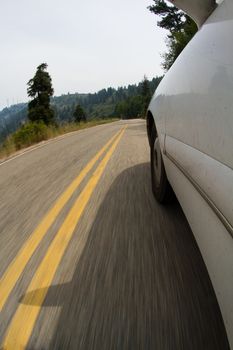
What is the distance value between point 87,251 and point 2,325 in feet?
3.32

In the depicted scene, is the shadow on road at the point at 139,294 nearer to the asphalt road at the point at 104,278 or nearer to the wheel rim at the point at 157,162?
the asphalt road at the point at 104,278

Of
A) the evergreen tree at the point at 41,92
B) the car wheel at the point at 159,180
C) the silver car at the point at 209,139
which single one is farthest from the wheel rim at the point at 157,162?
the evergreen tree at the point at 41,92

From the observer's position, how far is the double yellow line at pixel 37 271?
6.40 ft

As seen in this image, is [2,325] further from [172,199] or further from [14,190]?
[14,190]

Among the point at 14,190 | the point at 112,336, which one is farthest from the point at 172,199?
the point at 14,190

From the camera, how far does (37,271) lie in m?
2.64

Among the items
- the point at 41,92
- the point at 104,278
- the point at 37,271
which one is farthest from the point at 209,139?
the point at 41,92

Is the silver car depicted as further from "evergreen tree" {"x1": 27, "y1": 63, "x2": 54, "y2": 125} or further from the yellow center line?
"evergreen tree" {"x1": 27, "y1": 63, "x2": 54, "y2": 125}

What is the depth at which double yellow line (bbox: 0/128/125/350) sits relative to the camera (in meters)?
1.95

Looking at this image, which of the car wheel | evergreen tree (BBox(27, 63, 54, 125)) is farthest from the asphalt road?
evergreen tree (BBox(27, 63, 54, 125))

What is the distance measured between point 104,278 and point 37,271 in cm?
56

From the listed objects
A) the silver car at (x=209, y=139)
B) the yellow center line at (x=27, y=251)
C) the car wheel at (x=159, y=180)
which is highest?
the silver car at (x=209, y=139)

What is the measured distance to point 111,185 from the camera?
5.06 meters

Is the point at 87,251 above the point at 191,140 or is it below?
below
